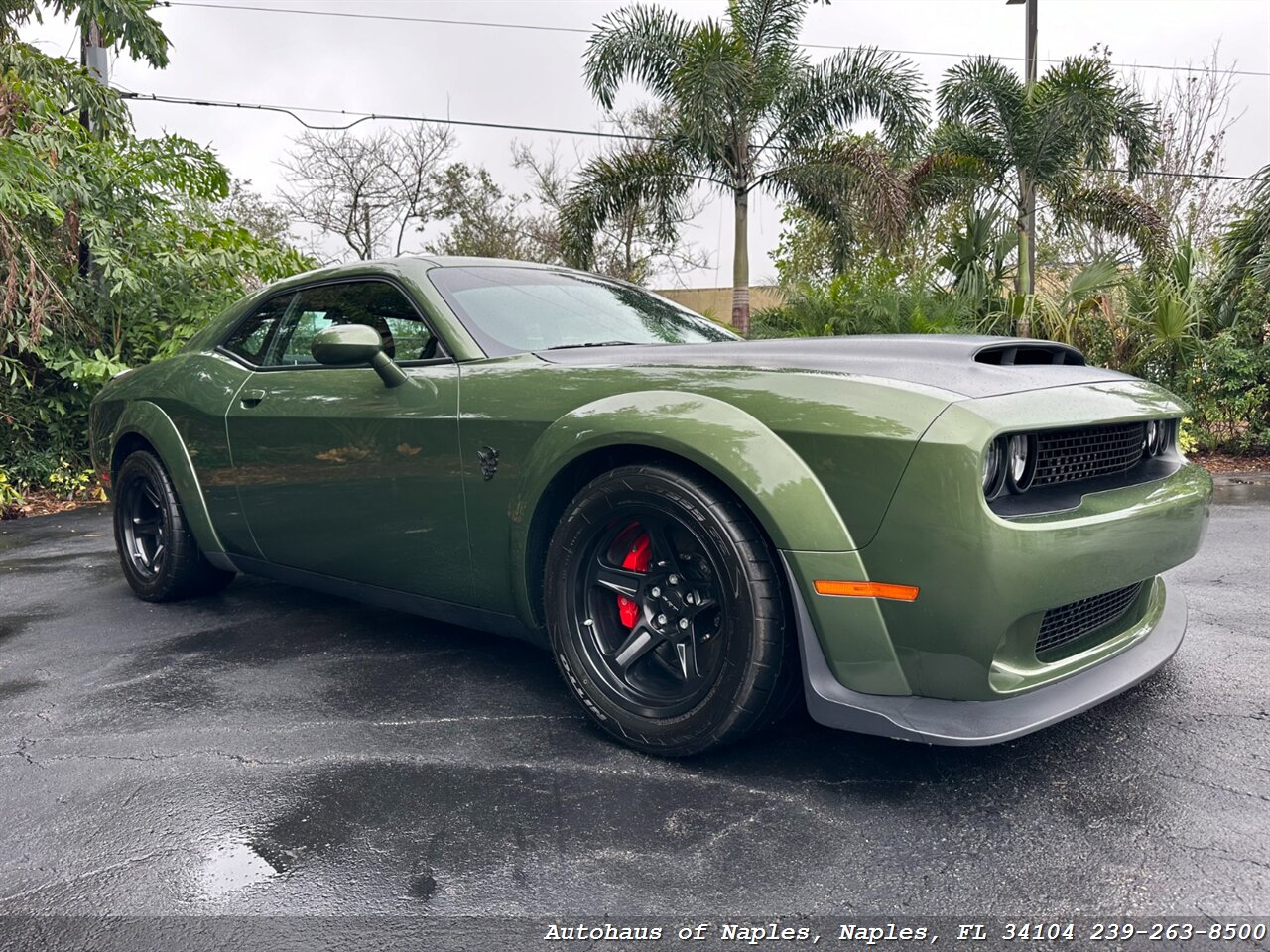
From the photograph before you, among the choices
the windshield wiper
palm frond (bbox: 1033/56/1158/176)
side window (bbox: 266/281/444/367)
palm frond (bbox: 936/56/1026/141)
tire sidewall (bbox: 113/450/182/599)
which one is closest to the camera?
the windshield wiper

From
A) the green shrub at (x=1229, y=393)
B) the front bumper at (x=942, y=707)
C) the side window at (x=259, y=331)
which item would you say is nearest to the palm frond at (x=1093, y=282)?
the green shrub at (x=1229, y=393)

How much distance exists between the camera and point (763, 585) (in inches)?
88.7

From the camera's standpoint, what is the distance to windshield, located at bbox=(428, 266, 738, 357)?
3164 mm

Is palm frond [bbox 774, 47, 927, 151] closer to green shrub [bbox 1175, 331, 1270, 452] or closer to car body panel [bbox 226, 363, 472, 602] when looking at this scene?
green shrub [bbox 1175, 331, 1270, 452]

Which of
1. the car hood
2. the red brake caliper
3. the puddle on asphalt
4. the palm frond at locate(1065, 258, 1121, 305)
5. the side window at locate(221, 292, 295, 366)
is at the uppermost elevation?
the palm frond at locate(1065, 258, 1121, 305)

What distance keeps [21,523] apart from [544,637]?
634 cm

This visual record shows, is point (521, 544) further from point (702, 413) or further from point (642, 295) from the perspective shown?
point (642, 295)

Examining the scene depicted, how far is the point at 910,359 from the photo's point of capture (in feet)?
7.82

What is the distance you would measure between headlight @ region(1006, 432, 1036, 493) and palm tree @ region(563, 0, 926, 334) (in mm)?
12600

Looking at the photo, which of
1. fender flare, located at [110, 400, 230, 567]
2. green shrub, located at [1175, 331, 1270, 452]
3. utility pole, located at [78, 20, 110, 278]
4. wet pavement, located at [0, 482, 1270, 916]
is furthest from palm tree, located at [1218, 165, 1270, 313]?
utility pole, located at [78, 20, 110, 278]

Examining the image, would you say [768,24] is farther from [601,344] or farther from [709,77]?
[601,344]

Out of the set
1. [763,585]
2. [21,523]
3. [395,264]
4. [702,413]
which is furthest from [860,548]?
[21,523]

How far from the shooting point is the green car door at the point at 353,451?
9.85 feet

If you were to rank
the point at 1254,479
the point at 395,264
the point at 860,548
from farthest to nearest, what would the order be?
the point at 1254,479 → the point at 395,264 → the point at 860,548
